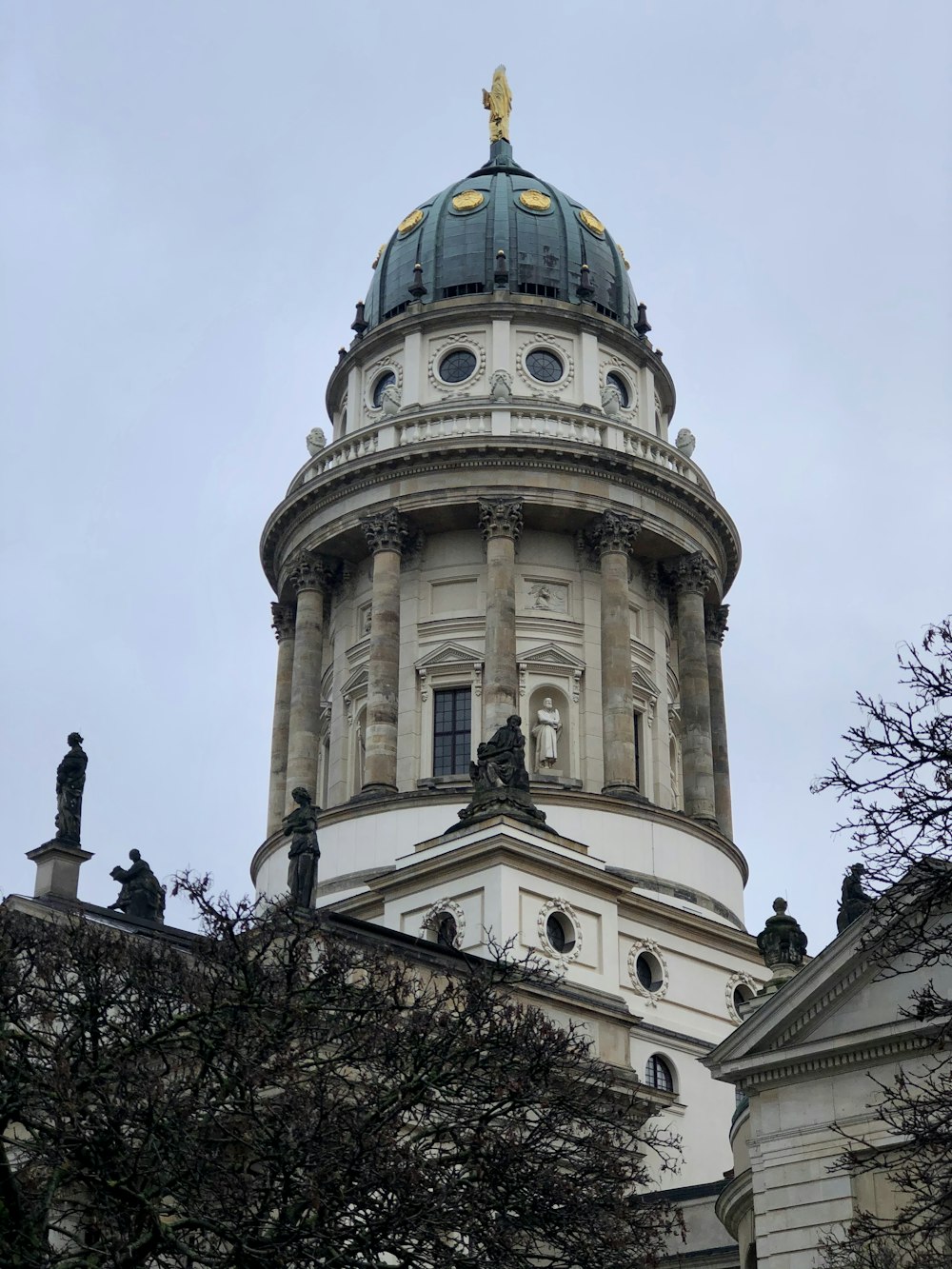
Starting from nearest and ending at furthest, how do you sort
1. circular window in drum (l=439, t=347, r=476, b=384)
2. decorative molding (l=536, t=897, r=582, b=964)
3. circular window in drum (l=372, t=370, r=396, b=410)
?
1. decorative molding (l=536, t=897, r=582, b=964)
2. circular window in drum (l=439, t=347, r=476, b=384)
3. circular window in drum (l=372, t=370, r=396, b=410)

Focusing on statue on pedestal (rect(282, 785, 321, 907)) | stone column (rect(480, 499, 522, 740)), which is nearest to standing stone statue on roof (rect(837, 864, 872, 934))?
statue on pedestal (rect(282, 785, 321, 907))

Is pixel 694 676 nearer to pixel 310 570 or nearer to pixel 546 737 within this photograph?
pixel 546 737

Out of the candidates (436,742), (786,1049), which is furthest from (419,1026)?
(436,742)

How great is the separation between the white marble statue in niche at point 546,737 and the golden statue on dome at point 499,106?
22.9 metres

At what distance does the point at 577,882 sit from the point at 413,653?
32.9 ft

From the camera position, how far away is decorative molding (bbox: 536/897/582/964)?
4584 centimetres

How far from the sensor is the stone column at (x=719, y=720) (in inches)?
2244

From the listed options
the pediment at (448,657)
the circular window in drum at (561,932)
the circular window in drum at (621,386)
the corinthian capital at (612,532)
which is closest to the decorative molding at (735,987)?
the circular window in drum at (561,932)

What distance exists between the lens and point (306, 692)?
56250 mm

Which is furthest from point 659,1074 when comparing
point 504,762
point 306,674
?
point 306,674

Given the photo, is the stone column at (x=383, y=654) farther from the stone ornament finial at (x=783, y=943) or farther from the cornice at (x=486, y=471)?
the stone ornament finial at (x=783, y=943)

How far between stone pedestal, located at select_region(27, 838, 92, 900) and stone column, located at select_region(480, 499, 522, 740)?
1367 cm

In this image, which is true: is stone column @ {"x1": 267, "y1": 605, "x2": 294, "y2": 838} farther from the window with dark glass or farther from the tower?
the window with dark glass

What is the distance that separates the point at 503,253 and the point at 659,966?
2159cm
